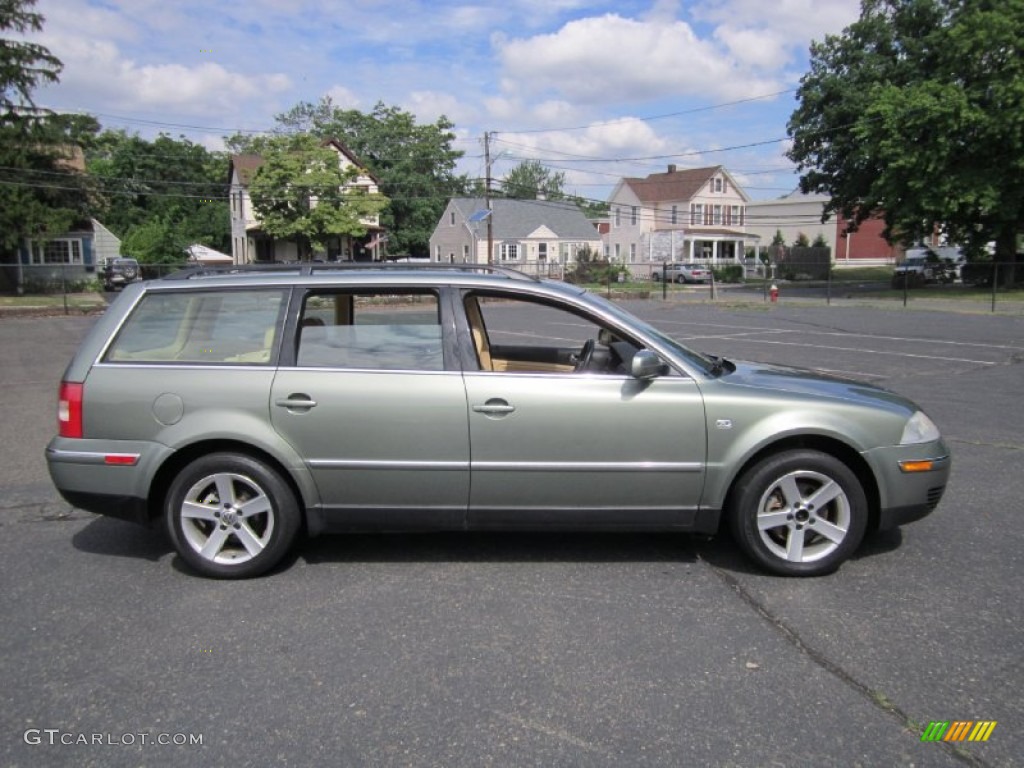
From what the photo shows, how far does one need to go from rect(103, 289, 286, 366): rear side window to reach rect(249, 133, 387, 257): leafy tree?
1700 inches

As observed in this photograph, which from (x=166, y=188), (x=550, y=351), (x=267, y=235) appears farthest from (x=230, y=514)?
(x=166, y=188)

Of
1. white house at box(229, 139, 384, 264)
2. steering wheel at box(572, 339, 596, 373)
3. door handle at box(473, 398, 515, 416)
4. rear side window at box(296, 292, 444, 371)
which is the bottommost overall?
door handle at box(473, 398, 515, 416)

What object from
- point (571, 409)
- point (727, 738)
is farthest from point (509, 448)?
point (727, 738)

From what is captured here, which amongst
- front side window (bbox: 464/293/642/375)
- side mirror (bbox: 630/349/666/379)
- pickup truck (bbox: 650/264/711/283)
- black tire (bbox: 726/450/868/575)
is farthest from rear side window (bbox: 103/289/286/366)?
pickup truck (bbox: 650/264/711/283)

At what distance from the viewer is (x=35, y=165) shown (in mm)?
37594

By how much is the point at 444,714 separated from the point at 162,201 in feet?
248

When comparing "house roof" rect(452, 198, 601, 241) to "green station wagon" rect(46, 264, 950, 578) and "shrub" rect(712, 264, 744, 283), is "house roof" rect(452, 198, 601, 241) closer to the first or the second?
"shrub" rect(712, 264, 744, 283)

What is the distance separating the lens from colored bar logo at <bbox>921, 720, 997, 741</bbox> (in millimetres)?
2848

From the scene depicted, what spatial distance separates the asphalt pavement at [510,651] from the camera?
9.33 ft

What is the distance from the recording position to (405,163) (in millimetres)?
69875

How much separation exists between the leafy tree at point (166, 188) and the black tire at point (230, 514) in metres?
65.6

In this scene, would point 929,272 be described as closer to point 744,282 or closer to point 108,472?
point 744,282

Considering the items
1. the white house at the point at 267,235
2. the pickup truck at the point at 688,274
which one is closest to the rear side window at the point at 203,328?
the white house at the point at 267,235

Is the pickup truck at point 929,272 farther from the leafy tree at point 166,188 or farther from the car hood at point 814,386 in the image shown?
the leafy tree at point 166,188
